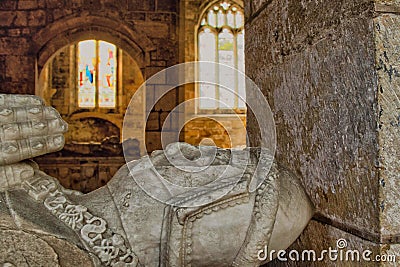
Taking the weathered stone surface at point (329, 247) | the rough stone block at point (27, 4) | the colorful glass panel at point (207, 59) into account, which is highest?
the rough stone block at point (27, 4)

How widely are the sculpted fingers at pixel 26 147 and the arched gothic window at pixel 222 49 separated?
9161mm

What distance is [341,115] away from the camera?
1.30m

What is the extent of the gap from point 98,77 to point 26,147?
45.4ft

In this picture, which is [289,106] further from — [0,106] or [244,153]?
[0,106]

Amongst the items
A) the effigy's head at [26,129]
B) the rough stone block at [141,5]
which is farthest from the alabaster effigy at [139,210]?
the rough stone block at [141,5]

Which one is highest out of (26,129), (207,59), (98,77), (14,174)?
(98,77)

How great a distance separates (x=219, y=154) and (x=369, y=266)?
51 cm

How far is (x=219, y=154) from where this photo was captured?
1.31 m

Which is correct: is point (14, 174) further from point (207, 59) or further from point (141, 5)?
point (207, 59)

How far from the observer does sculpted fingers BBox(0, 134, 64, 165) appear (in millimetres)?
1097

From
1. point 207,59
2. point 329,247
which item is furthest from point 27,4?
point 329,247

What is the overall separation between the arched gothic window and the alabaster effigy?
359 inches

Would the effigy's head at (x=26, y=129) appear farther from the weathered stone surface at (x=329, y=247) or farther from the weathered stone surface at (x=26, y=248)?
the weathered stone surface at (x=329, y=247)

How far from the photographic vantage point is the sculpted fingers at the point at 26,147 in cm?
110
